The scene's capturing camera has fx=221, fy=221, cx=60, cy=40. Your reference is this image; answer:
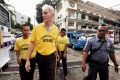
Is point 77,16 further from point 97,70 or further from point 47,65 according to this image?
point 47,65

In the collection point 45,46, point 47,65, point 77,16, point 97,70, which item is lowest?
point 97,70

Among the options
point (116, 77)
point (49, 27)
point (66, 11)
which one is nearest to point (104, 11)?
point (66, 11)

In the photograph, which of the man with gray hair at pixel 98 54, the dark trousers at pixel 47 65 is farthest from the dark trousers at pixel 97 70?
the dark trousers at pixel 47 65

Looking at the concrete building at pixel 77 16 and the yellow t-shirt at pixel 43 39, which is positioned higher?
the concrete building at pixel 77 16

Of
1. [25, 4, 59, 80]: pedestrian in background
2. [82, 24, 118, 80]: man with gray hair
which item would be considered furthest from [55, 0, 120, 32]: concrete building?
[25, 4, 59, 80]: pedestrian in background

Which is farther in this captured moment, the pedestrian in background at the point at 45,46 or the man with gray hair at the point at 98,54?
the man with gray hair at the point at 98,54

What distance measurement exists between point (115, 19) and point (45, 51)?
2688 inches

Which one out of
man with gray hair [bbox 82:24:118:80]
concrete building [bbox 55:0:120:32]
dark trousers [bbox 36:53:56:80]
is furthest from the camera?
concrete building [bbox 55:0:120:32]

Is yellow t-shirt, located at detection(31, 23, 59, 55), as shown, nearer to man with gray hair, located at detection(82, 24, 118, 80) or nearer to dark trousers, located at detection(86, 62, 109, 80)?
man with gray hair, located at detection(82, 24, 118, 80)

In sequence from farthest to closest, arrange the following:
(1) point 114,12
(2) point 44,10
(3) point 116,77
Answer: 1. (1) point 114,12
2. (3) point 116,77
3. (2) point 44,10

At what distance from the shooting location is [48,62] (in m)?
3.94

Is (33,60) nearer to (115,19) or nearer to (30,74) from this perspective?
(30,74)

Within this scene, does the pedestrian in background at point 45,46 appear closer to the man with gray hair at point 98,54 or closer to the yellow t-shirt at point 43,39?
the yellow t-shirt at point 43,39

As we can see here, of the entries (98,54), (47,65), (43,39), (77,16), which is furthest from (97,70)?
(77,16)
